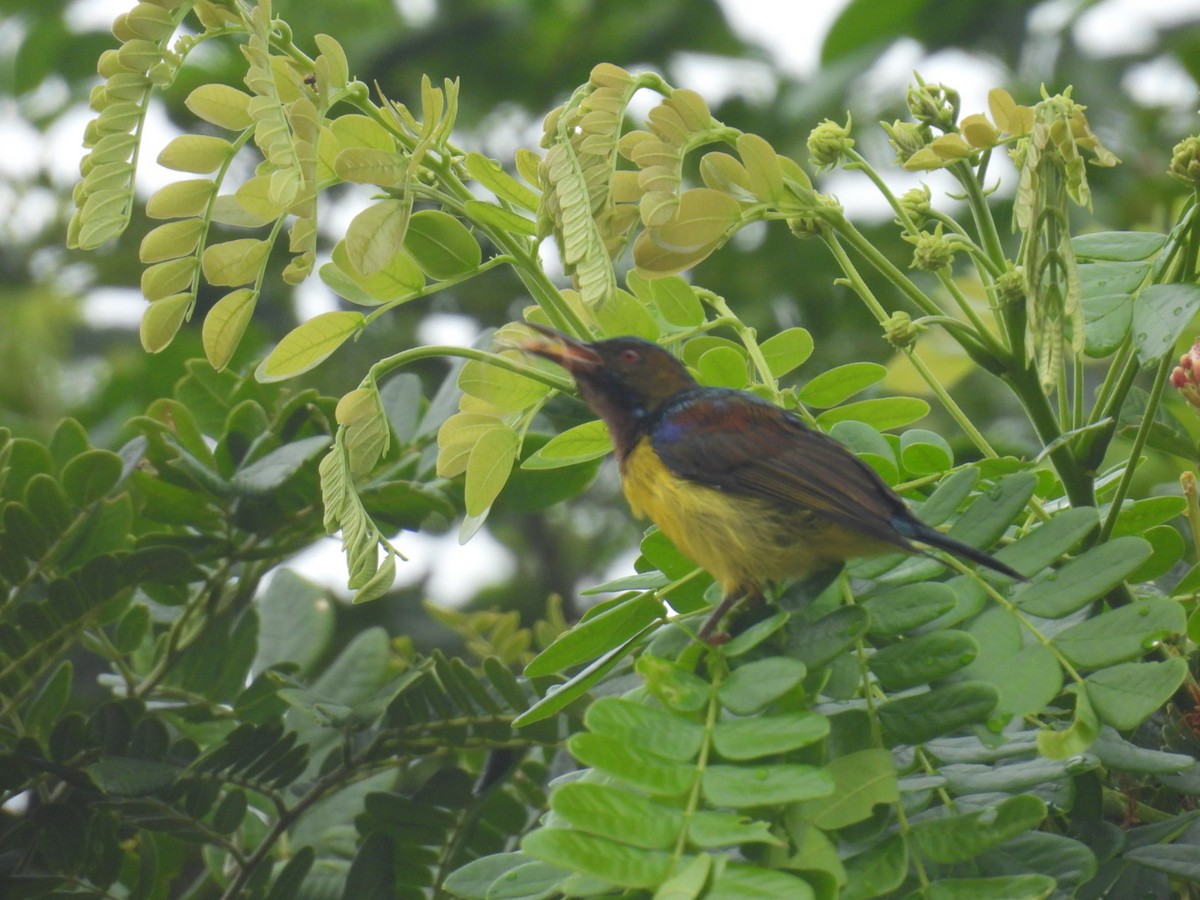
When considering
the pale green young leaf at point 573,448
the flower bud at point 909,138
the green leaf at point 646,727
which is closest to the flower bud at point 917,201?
the flower bud at point 909,138

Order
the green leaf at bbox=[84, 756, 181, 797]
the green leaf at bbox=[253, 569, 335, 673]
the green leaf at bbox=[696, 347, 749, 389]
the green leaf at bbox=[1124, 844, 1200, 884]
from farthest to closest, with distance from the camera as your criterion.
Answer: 1. the green leaf at bbox=[253, 569, 335, 673]
2. the green leaf at bbox=[696, 347, 749, 389]
3. the green leaf at bbox=[84, 756, 181, 797]
4. the green leaf at bbox=[1124, 844, 1200, 884]

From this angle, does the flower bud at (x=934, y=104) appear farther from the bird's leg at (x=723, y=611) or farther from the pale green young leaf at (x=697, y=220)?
the bird's leg at (x=723, y=611)

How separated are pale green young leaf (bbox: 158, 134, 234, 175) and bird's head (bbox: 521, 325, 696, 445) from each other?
514 millimetres

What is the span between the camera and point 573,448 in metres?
2.25

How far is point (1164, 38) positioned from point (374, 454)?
5.77m

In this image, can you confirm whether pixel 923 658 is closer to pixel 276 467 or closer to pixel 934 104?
Answer: pixel 934 104

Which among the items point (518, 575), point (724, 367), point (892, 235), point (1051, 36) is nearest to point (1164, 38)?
point (1051, 36)

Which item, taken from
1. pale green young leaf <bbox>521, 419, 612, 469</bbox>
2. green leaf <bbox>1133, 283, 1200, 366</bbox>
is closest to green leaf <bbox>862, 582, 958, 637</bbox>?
green leaf <bbox>1133, 283, 1200, 366</bbox>

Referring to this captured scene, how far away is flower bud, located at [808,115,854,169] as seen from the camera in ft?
6.61

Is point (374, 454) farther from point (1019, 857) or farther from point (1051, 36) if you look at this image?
point (1051, 36)

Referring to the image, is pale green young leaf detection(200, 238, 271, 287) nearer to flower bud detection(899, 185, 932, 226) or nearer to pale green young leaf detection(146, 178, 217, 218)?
pale green young leaf detection(146, 178, 217, 218)

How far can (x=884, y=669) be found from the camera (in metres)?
1.65

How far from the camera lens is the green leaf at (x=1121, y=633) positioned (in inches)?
61.8

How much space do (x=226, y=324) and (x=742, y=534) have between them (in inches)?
33.7
